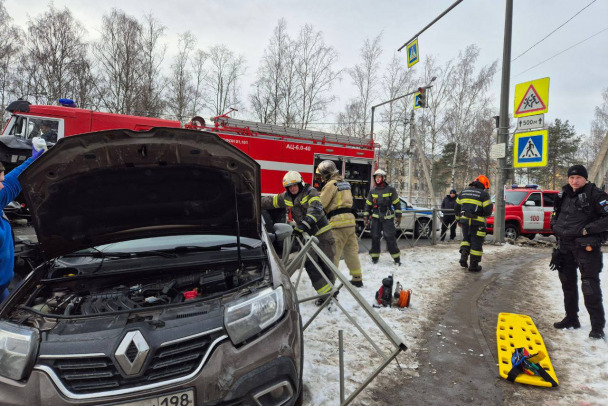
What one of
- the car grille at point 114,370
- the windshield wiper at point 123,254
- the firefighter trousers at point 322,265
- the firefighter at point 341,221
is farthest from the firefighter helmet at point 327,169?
the car grille at point 114,370

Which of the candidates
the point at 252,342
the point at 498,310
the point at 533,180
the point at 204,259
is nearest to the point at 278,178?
the point at 498,310

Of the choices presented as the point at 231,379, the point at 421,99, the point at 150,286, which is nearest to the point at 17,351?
the point at 150,286

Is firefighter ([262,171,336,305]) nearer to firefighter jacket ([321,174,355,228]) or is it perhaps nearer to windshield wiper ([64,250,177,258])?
firefighter jacket ([321,174,355,228])

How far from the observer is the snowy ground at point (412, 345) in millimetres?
2580

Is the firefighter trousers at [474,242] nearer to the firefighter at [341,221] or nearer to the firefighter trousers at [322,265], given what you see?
the firefighter at [341,221]

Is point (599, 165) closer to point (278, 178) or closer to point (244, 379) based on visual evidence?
point (278, 178)

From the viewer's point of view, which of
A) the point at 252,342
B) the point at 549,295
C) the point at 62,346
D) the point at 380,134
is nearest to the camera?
the point at 62,346

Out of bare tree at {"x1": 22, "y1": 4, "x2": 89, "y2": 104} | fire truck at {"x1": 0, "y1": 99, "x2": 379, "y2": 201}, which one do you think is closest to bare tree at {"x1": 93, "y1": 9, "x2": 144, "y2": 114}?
bare tree at {"x1": 22, "y1": 4, "x2": 89, "y2": 104}

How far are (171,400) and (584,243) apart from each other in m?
4.01

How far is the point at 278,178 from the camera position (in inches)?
423

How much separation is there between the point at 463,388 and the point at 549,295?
3237mm

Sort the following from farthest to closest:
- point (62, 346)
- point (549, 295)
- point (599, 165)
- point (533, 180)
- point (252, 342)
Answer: point (533, 180), point (599, 165), point (549, 295), point (252, 342), point (62, 346)

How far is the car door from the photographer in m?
10.7

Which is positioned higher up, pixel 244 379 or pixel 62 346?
pixel 62 346
